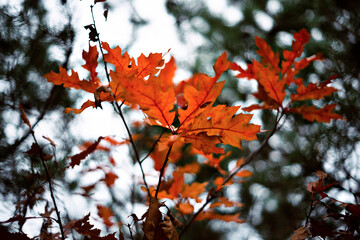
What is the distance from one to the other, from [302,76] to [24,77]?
5.73 feet

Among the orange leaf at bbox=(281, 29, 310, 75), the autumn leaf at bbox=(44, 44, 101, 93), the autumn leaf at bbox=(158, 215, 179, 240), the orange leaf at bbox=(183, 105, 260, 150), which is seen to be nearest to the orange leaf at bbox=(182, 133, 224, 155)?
the orange leaf at bbox=(183, 105, 260, 150)

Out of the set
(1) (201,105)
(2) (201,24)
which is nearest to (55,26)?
(1) (201,105)

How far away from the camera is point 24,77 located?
0.90 metres

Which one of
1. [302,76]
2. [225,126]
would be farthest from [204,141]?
[302,76]

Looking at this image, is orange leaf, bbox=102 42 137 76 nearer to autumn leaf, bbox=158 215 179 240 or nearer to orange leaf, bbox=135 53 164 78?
orange leaf, bbox=135 53 164 78

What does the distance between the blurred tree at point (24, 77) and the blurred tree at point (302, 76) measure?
92 centimetres

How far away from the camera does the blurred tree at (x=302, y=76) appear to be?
3.09 ft

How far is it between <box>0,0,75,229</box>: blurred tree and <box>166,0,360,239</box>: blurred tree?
0.92 m

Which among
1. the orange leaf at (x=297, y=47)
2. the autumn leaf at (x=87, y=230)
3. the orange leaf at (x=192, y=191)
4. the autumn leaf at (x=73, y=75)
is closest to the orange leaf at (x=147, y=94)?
the autumn leaf at (x=73, y=75)

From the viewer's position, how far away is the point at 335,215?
1.72ft

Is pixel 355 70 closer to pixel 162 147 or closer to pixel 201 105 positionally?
pixel 201 105

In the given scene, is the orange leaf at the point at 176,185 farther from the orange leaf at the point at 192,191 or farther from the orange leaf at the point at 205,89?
the orange leaf at the point at 205,89

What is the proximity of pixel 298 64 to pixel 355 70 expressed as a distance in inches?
10.1

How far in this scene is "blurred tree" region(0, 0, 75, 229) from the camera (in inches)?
31.1
